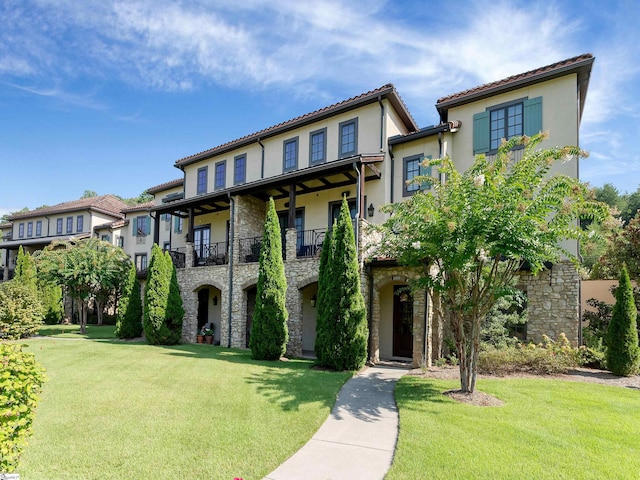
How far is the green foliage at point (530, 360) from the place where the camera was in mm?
9938

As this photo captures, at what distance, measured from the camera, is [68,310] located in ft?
89.8

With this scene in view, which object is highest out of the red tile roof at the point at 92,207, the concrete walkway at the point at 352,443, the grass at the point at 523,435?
the red tile roof at the point at 92,207

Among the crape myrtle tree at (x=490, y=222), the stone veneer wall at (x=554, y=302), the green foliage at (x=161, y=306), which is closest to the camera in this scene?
the crape myrtle tree at (x=490, y=222)

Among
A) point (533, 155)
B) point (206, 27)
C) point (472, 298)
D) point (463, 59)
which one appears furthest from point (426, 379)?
point (206, 27)

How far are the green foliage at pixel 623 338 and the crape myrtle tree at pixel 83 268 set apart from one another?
72.7ft

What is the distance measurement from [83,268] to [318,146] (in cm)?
1411

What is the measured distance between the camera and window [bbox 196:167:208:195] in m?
20.8

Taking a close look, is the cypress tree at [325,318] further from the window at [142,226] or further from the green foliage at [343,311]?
the window at [142,226]

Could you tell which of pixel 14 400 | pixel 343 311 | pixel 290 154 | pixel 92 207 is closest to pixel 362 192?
pixel 343 311

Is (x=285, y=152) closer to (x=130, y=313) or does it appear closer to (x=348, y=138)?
Answer: (x=348, y=138)

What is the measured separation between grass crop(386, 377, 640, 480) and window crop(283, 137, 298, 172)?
39.0ft

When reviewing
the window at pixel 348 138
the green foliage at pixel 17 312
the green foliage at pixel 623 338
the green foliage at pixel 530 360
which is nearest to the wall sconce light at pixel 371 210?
the window at pixel 348 138

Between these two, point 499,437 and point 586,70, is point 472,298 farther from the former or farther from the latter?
point 586,70

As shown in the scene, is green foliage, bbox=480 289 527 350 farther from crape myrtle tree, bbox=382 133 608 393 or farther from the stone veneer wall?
crape myrtle tree, bbox=382 133 608 393
